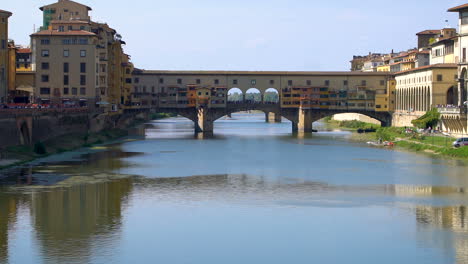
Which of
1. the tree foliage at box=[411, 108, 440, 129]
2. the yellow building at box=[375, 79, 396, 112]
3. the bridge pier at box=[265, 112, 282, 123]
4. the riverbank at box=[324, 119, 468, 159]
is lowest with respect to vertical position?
the riverbank at box=[324, 119, 468, 159]

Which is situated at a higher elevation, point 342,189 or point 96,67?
point 96,67

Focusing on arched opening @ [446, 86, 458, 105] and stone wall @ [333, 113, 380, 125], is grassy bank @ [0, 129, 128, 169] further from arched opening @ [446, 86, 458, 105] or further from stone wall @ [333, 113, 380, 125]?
stone wall @ [333, 113, 380, 125]

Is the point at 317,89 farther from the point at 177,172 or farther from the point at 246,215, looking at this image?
the point at 246,215

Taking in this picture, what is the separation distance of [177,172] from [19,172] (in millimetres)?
11457

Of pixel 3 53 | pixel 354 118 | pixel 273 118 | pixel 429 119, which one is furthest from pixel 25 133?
pixel 273 118

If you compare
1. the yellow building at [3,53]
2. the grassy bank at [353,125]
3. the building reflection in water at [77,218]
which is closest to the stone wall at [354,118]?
the grassy bank at [353,125]

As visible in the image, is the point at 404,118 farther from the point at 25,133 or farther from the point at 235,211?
the point at 235,211

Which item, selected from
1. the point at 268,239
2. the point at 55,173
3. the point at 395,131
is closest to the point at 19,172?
the point at 55,173

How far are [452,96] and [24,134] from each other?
52235mm

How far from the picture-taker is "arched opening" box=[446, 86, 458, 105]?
97562 millimetres

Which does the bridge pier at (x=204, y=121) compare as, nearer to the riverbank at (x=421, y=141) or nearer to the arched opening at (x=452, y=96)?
the riverbank at (x=421, y=141)

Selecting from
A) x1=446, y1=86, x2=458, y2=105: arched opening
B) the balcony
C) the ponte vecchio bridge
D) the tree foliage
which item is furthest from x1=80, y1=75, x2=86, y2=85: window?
x1=446, y1=86, x2=458, y2=105: arched opening

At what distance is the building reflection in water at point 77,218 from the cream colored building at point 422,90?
5435 cm

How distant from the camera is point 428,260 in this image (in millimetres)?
32688
